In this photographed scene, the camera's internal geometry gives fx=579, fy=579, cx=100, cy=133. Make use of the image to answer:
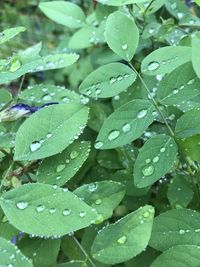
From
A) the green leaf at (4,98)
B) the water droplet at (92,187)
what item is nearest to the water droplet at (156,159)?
the water droplet at (92,187)

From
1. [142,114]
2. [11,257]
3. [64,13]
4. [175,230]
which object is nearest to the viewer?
[11,257]

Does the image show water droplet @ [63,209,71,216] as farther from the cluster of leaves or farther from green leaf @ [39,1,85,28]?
green leaf @ [39,1,85,28]

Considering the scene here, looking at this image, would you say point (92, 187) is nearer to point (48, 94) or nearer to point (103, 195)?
point (103, 195)

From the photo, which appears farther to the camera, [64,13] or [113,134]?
[64,13]

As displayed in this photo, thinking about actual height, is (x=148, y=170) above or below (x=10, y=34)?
below

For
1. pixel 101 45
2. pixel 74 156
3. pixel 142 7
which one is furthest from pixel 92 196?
pixel 101 45

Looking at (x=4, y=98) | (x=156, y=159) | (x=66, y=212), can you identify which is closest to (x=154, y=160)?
(x=156, y=159)

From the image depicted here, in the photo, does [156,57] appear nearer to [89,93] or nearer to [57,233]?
[89,93]
